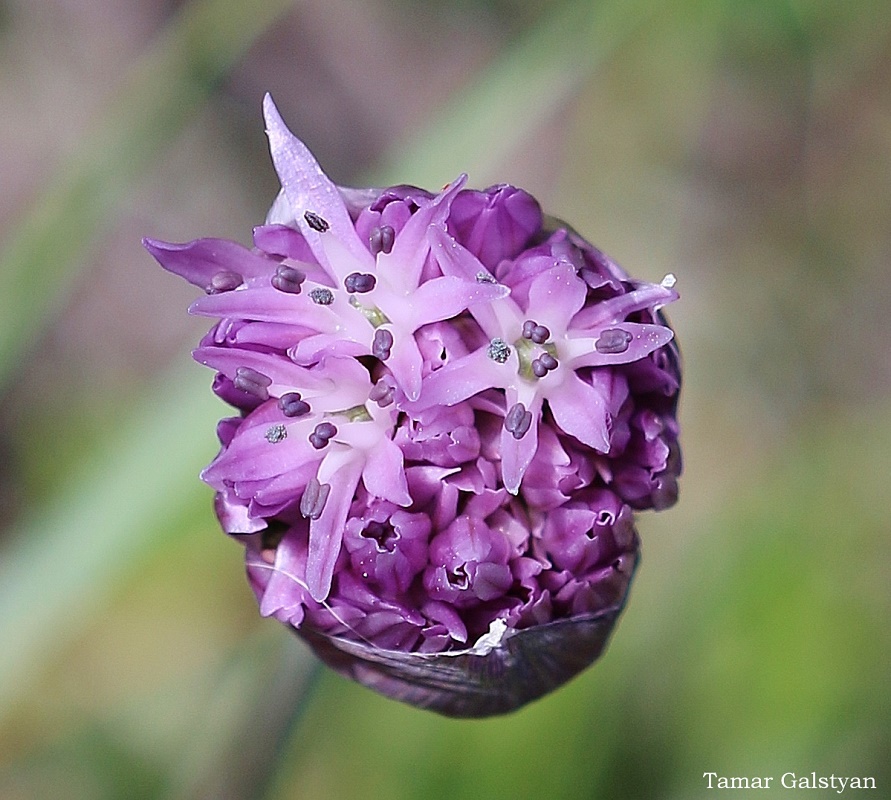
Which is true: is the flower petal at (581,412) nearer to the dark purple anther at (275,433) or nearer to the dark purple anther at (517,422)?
the dark purple anther at (517,422)

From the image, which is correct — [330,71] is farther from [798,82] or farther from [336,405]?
[336,405]

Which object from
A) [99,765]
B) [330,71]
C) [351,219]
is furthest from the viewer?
[330,71]

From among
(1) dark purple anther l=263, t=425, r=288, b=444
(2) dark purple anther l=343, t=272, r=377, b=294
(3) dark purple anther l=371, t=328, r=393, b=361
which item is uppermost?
(2) dark purple anther l=343, t=272, r=377, b=294

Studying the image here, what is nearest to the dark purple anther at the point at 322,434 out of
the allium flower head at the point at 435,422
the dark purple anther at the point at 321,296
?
the allium flower head at the point at 435,422

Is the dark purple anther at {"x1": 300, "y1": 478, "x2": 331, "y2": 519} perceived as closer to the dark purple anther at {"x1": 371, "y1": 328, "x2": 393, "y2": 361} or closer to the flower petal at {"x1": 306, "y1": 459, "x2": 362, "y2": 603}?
the flower petal at {"x1": 306, "y1": 459, "x2": 362, "y2": 603}

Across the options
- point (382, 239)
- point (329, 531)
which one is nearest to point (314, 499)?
point (329, 531)

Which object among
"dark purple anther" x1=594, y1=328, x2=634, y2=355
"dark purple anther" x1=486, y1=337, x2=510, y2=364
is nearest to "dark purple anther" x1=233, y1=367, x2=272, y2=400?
"dark purple anther" x1=486, y1=337, x2=510, y2=364

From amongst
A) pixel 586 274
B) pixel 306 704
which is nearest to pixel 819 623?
pixel 306 704
